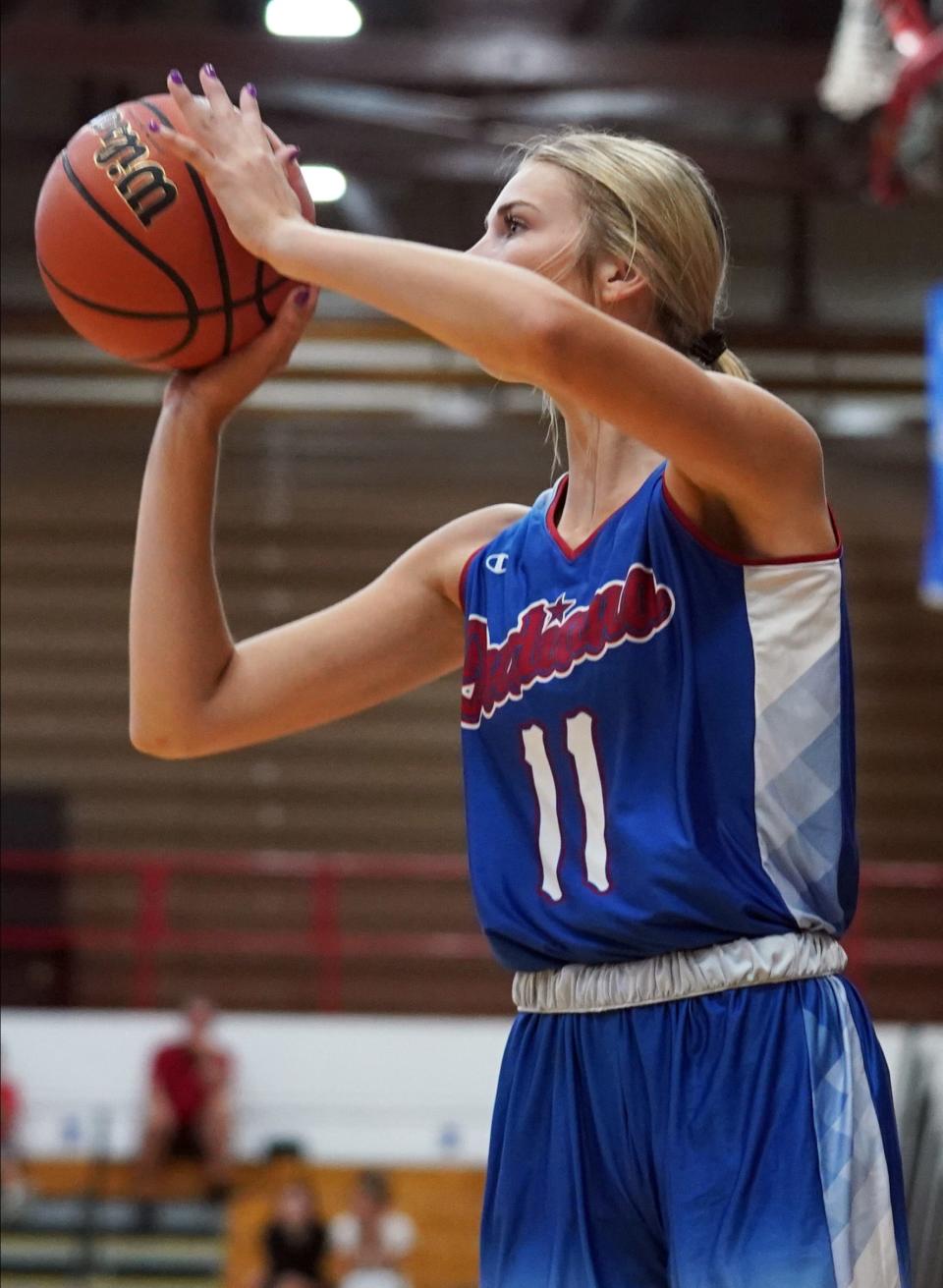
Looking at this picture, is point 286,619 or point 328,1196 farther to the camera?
point 286,619

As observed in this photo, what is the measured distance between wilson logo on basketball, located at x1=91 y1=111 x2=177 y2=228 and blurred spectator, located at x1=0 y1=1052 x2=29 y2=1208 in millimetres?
8003

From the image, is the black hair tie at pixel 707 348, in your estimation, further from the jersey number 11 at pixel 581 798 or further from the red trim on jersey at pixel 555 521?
the jersey number 11 at pixel 581 798

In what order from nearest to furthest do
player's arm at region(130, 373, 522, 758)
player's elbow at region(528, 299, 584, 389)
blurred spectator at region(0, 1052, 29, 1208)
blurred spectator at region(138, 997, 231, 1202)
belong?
player's elbow at region(528, 299, 584, 389), player's arm at region(130, 373, 522, 758), blurred spectator at region(0, 1052, 29, 1208), blurred spectator at region(138, 997, 231, 1202)

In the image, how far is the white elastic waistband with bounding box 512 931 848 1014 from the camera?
219 centimetres

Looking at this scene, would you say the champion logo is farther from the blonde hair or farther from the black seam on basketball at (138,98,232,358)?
the black seam on basketball at (138,98,232,358)

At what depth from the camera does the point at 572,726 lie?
2.29 metres

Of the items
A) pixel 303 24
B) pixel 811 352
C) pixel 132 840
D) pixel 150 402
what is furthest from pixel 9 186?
pixel 811 352

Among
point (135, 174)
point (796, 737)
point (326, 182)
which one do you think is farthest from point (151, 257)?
point (326, 182)

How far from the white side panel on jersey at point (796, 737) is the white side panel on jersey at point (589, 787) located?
0.62 ft

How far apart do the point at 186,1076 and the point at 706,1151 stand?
817 centimetres

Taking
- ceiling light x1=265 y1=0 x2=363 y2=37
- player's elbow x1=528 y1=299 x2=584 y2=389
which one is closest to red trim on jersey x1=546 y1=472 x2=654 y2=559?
player's elbow x1=528 y1=299 x2=584 y2=389

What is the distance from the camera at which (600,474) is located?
2453 millimetres

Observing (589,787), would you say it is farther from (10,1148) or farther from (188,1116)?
(10,1148)

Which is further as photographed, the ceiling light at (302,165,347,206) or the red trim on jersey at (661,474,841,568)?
the ceiling light at (302,165,347,206)
